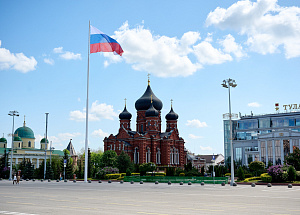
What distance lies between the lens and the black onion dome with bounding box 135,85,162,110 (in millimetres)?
102562

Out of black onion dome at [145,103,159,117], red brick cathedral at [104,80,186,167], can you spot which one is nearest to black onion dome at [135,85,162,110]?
red brick cathedral at [104,80,186,167]

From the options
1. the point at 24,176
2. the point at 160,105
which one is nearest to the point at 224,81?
the point at 24,176

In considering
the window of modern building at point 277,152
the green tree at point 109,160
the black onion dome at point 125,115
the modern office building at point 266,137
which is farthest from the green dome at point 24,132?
the window of modern building at point 277,152

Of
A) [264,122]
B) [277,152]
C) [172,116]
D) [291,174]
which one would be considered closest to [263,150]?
[277,152]

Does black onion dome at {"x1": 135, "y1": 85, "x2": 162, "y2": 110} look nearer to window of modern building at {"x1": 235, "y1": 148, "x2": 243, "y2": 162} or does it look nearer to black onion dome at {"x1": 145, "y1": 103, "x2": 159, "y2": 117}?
black onion dome at {"x1": 145, "y1": 103, "x2": 159, "y2": 117}

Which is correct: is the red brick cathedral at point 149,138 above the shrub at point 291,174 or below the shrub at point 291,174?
above

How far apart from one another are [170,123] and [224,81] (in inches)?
2472

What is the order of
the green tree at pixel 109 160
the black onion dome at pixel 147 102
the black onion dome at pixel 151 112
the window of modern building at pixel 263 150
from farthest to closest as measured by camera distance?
the black onion dome at pixel 147 102 < the black onion dome at pixel 151 112 < the window of modern building at pixel 263 150 < the green tree at pixel 109 160

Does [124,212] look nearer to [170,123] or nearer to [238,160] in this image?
[238,160]

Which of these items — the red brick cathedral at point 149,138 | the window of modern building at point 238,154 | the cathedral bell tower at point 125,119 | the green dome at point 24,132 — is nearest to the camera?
the window of modern building at point 238,154

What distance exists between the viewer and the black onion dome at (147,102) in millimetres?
102562

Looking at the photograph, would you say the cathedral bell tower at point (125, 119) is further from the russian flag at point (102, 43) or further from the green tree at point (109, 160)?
the russian flag at point (102, 43)

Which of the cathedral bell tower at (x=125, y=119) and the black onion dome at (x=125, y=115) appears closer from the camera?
the cathedral bell tower at (x=125, y=119)

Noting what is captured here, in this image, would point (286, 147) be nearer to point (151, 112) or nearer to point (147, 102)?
point (151, 112)
